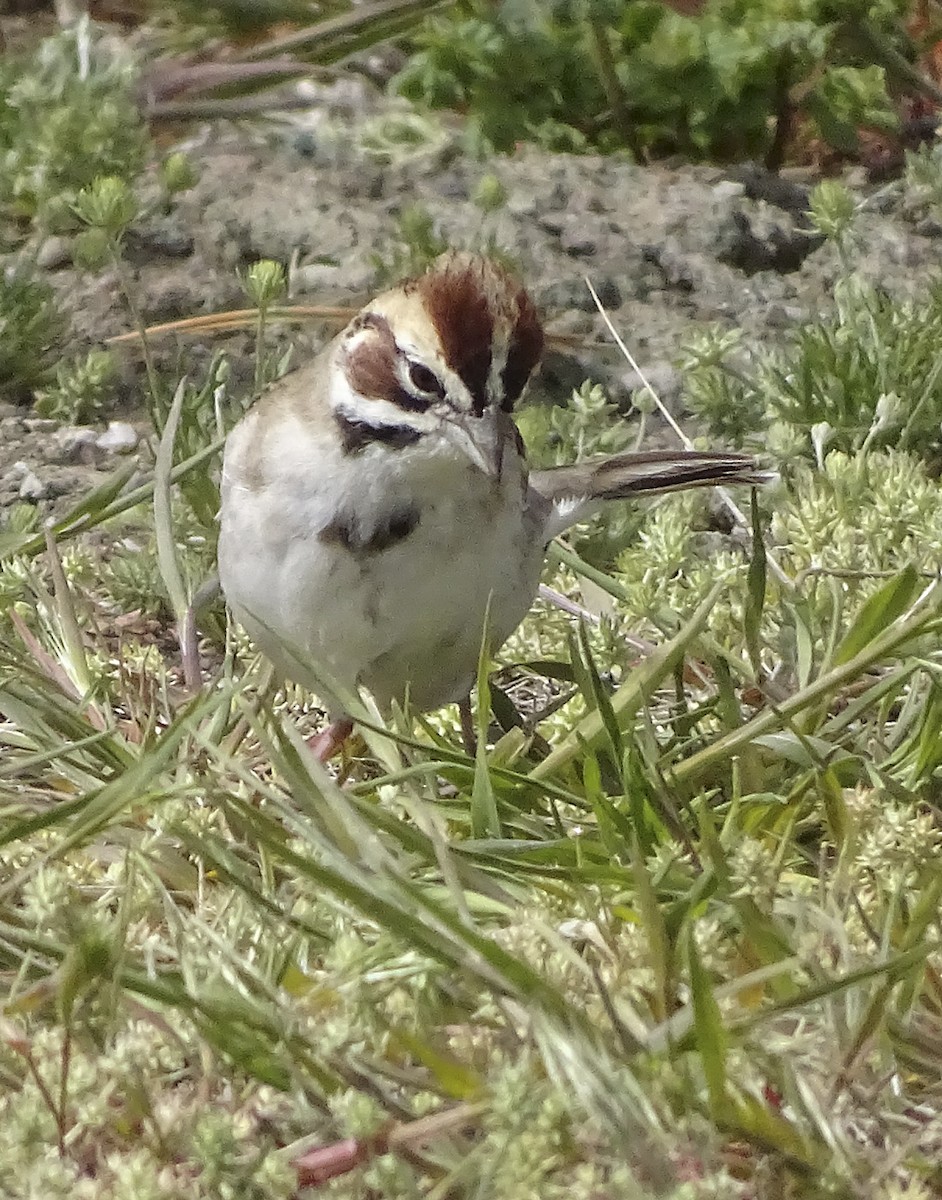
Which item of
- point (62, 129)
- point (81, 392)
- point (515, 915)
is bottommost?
point (81, 392)

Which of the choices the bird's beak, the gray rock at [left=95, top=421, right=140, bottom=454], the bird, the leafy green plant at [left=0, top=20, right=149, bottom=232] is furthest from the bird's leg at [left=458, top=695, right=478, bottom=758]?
the leafy green plant at [left=0, top=20, right=149, bottom=232]

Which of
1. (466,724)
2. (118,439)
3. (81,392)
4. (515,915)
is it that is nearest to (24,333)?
(81,392)

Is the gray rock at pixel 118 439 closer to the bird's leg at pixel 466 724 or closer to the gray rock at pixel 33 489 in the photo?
the gray rock at pixel 33 489

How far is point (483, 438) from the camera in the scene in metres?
1.94

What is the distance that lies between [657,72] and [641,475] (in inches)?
66.2

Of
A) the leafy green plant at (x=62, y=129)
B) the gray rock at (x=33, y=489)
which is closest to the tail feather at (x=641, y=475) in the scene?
the gray rock at (x=33, y=489)

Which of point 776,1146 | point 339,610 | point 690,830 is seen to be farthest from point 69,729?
point 776,1146

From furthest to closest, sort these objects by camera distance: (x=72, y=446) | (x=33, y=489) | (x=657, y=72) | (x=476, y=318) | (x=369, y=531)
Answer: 1. (x=657, y=72)
2. (x=72, y=446)
3. (x=33, y=489)
4. (x=369, y=531)
5. (x=476, y=318)

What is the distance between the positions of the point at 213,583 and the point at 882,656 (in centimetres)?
108

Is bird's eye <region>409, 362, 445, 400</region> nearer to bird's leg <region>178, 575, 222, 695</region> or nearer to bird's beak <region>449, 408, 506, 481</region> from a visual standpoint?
bird's beak <region>449, 408, 506, 481</region>

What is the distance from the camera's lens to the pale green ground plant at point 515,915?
4.51 feet

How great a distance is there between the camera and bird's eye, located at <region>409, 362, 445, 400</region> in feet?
6.47

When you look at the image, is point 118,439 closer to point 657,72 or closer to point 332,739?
point 332,739

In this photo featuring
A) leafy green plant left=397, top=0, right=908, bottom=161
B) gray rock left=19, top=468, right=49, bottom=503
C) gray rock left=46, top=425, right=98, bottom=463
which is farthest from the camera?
leafy green plant left=397, top=0, right=908, bottom=161
